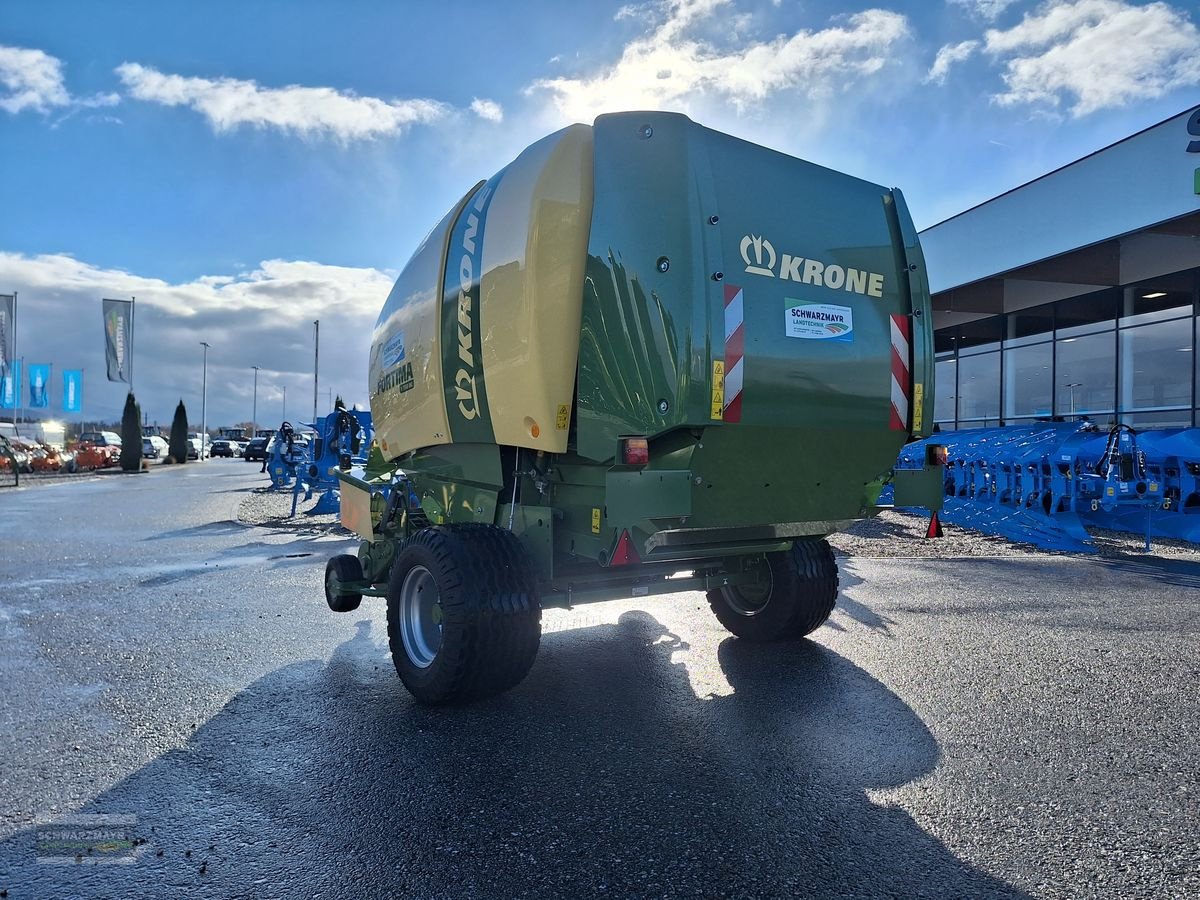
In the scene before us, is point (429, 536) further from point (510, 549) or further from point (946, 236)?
point (946, 236)

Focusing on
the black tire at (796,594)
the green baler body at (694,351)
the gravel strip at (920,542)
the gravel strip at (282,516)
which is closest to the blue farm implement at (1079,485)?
the gravel strip at (920,542)

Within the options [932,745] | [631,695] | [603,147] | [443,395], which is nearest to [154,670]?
[443,395]

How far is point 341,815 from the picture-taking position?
2.91 meters

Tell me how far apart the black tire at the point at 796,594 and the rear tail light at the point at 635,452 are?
2.07 meters

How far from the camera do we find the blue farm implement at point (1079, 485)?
10977 millimetres

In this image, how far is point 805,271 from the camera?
13.0ft

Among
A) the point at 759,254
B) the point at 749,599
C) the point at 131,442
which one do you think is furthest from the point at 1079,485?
the point at 131,442

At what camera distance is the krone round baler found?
3631 millimetres

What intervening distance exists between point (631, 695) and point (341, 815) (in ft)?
6.03

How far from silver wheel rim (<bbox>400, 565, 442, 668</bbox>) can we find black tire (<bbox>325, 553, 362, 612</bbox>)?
130 cm

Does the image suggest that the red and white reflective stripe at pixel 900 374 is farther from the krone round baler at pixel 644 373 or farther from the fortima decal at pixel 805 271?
the fortima decal at pixel 805 271

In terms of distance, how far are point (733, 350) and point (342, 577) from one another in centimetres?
346

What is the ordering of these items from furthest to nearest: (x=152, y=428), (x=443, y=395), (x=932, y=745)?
(x=152, y=428), (x=443, y=395), (x=932, y=745)

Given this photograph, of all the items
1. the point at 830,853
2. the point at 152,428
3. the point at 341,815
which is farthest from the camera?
the point at 152,428
